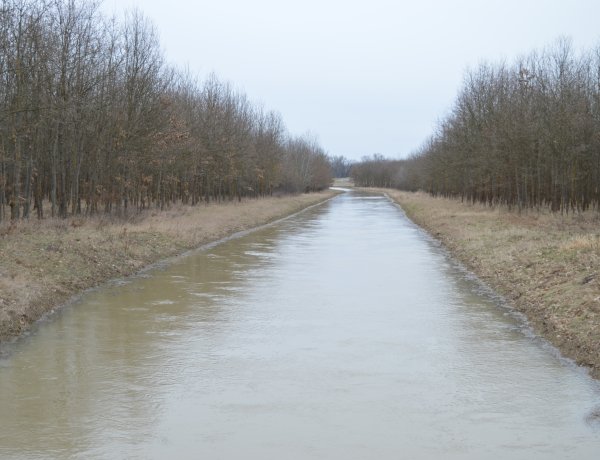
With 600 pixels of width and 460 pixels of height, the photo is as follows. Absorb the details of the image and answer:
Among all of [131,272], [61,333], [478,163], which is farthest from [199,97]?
[61,333]

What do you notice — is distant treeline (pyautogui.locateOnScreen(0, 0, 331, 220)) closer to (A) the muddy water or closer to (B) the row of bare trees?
(A) the muddy water

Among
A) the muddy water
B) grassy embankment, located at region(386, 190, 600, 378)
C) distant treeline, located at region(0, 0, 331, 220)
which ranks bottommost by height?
the muddy water

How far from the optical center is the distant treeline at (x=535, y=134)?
35.5 m

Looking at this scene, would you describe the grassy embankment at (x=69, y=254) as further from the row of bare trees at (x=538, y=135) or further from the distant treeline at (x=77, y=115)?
the row of bare trees at (x=538, y=135)

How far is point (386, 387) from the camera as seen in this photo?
7.60 m

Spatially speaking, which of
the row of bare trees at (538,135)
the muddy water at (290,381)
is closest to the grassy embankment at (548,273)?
the muddy water at (290,381)

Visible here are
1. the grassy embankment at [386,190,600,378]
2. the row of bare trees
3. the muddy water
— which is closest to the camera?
the muddy water

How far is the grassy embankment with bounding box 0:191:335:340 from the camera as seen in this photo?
11.6 meters

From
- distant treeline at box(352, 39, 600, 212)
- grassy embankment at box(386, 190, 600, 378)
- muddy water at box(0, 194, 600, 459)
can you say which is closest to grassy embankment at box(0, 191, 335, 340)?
muddy water at box(0, 194, 600, 459)

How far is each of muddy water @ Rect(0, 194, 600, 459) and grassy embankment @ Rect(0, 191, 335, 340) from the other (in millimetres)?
686

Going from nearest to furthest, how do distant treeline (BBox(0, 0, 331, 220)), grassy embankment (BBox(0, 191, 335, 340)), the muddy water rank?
the muddy water, grassy embankment (BBox(0, 191, 335, 340)), distant treeline (BBox(0, 0, 331, 220))

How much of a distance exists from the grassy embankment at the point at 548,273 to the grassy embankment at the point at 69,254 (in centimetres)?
890

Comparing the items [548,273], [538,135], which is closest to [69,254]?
[548,273]

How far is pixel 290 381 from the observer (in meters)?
7.79
